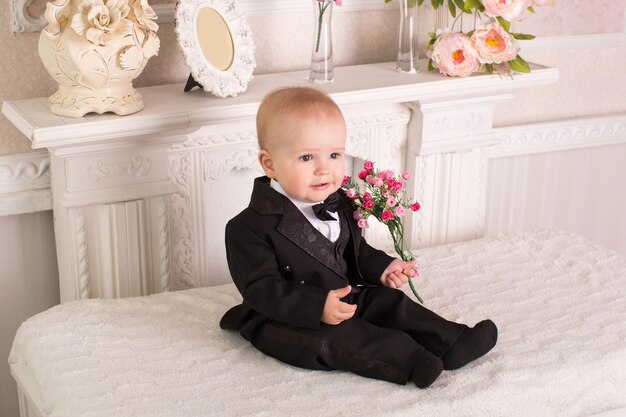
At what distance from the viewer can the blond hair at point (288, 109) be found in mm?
1948

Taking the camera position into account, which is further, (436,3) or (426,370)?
(436,3)

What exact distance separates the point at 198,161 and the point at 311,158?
1.87 feet

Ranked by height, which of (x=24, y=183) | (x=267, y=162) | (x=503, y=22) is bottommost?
(x=24, y=183)

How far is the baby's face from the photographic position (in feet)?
6.39

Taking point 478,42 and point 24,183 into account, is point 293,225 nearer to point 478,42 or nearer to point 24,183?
point 24,183

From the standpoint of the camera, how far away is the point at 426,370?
75.0 inches

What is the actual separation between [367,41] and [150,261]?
920mm

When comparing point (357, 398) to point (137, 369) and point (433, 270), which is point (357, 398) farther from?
point (433, 270)

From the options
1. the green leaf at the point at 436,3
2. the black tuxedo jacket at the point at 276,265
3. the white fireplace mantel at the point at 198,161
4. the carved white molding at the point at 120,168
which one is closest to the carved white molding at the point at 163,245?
the white fireplace mantel at the point at 198,161

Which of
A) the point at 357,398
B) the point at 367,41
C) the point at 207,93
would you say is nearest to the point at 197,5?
the point at 207,93

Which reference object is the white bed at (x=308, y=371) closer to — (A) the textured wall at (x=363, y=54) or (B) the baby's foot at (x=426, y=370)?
(B) the baby's foot at (x=426, y=370)

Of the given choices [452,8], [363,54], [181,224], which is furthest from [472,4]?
[181,224]

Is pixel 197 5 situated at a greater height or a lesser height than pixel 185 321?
greater

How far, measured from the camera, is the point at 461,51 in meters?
2.59
